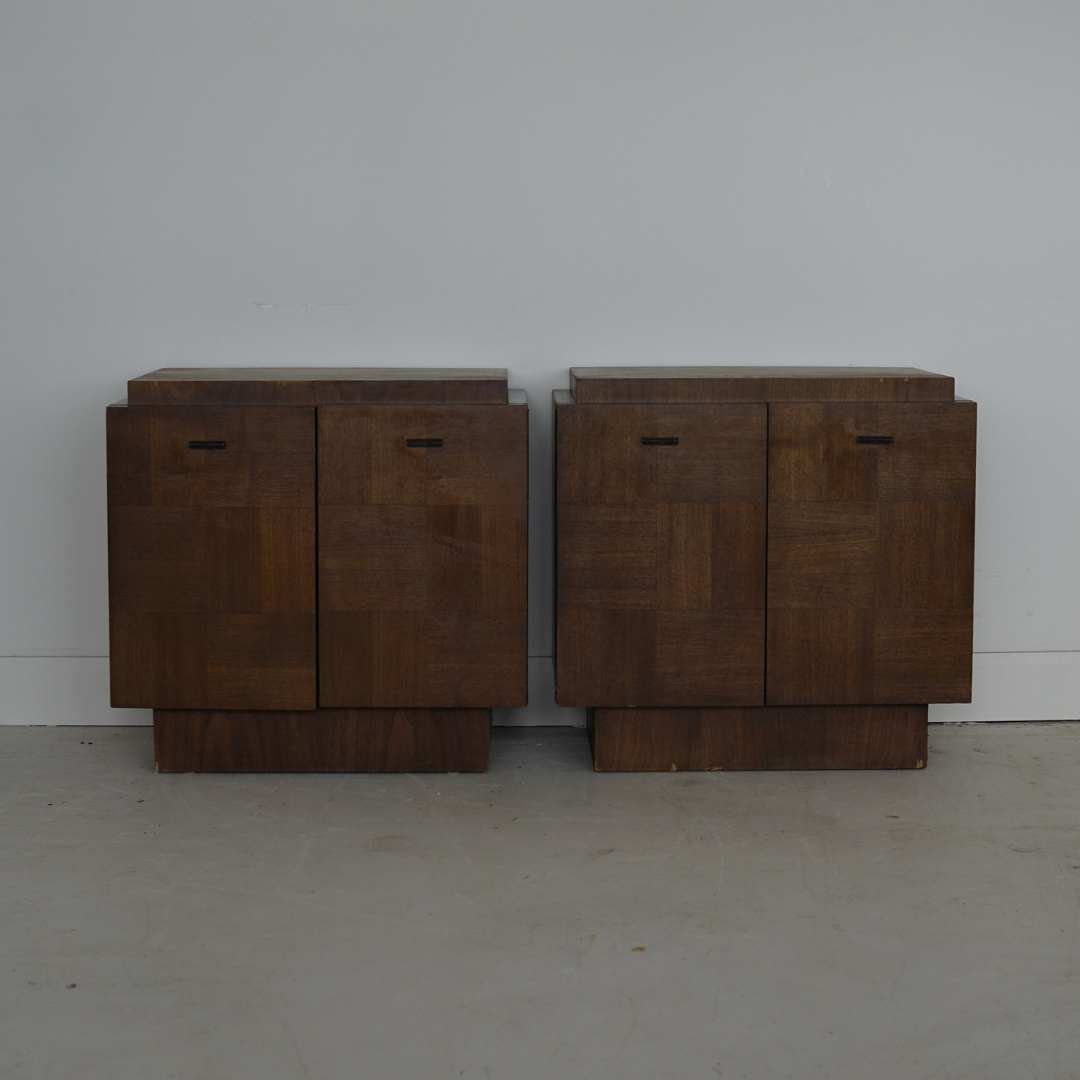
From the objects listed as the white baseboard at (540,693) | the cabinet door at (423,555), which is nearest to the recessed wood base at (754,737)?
the cabinet door at (423,555)

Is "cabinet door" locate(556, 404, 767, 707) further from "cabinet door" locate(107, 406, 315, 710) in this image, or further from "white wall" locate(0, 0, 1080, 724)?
"cabinet door" locate(107, 406, 315, 710)

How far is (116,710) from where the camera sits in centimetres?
301

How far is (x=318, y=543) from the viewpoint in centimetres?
254

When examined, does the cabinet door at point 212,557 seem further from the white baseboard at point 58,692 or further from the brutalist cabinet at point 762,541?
the brutalist cabinet at point 762,541

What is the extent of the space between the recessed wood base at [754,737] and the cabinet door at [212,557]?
73cm

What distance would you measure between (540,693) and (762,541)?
0.77 m

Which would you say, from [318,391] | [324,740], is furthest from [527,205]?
[324,740]

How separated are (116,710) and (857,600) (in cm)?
186

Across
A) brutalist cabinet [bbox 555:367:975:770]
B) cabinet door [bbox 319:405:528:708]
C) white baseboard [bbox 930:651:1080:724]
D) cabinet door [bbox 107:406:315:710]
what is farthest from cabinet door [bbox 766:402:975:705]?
cabinet door [bbox 107:406:315:710]

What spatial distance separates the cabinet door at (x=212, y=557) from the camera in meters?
2.51

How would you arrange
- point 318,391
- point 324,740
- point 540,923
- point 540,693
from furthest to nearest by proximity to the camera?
point 540,693 < point 324,740 < point 318,391 < point 540,923

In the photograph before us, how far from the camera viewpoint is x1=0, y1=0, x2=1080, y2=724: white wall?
112 inches

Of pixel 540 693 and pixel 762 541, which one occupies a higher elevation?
pixel 762 541

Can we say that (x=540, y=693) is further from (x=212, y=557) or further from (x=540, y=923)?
(x=540, y=923)
